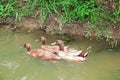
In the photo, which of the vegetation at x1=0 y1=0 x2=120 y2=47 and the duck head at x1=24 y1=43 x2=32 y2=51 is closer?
the duck head at x1=24 y1=43 x2=32 y2=51

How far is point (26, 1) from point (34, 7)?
24 centimetres

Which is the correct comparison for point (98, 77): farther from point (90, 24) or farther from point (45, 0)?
point (45, 0)

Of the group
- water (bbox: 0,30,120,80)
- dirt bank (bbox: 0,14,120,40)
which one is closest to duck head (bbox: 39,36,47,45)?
water (bbox: 0,30,120,80)

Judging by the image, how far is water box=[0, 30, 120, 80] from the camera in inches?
225

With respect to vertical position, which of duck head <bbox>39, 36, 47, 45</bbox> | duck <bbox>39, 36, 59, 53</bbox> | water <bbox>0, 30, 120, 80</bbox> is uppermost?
duck head <bbox>39, 36, 47, 45</bbox>

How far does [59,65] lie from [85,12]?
1303 mm

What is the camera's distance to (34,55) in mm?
6234

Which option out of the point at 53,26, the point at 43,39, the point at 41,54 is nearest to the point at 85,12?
the point at 53,26

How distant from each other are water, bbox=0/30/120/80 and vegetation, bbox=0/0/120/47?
0.33m

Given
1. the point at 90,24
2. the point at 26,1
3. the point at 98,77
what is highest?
the point at 26,1

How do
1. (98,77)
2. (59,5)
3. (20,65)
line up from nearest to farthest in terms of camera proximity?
(98,77), (20,65), (59,5)

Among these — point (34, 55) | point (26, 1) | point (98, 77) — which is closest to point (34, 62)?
point (34, 55)

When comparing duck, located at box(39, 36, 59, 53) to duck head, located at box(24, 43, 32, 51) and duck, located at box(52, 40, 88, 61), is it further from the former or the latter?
duck head, located at box(24, 43, 32, 51)

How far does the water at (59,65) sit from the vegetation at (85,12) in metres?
0.33
